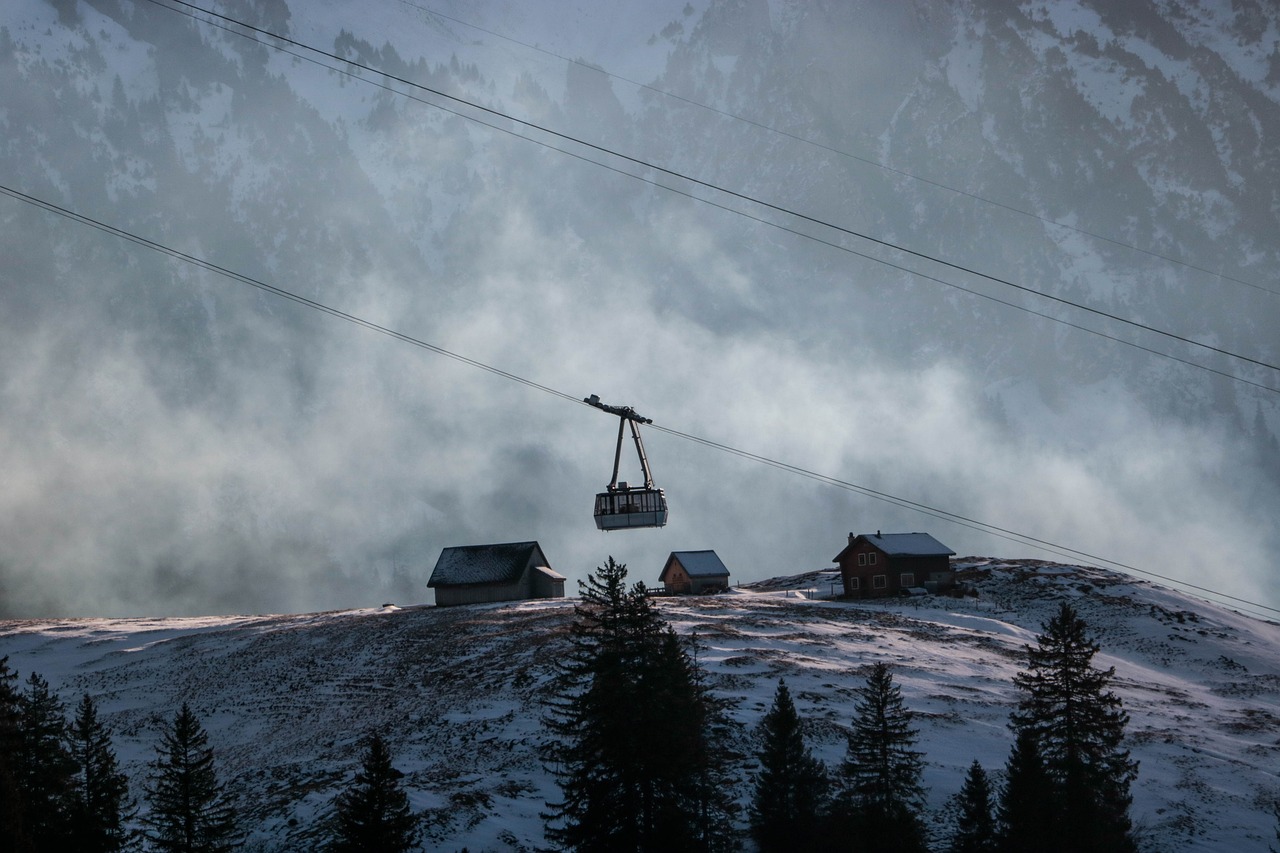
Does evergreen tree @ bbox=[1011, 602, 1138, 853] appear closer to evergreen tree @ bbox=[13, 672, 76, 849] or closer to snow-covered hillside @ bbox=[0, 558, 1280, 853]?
snow-covered hillside @ bbox=[0, 558, 1280, 853]

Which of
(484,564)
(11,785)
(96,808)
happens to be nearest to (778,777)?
(96,808)

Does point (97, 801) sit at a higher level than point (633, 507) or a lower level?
lower

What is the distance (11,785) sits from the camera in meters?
31.3

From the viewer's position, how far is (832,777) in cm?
4428

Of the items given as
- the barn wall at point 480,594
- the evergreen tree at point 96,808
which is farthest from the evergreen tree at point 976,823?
the barn wall at point 480,594

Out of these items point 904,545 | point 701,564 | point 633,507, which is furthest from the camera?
point 701,564

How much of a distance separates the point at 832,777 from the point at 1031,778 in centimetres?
907

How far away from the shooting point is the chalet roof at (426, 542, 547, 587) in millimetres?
97188

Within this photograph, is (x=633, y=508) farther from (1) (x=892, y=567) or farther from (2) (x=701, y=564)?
(2) (x=701, y=564)

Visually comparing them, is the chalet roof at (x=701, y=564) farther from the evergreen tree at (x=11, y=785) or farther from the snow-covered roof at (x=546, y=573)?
the evergreen tree at (x=11, y=785)

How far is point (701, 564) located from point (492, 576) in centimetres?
2477

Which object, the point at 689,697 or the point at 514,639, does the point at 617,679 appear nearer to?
the point at 689,697

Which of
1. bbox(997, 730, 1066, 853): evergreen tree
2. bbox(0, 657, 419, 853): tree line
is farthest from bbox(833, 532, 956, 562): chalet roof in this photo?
bbox(0, 657, 419, 853): tree line

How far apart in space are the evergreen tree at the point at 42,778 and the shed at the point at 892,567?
235 ft
